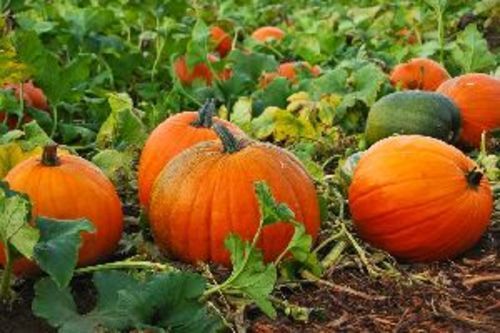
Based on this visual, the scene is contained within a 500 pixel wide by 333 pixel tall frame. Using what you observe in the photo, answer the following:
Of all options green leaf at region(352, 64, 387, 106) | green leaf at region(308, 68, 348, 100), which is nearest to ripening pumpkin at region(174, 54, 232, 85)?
green leaf at region(308, 68, 348, 100)

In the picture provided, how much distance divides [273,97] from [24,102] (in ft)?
3.98

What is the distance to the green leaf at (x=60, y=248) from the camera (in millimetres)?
2512

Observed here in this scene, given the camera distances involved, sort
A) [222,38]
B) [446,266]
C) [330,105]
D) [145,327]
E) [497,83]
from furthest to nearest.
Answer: [222,38] → [330,105] → [497,83] → [446,266] → [145,327]

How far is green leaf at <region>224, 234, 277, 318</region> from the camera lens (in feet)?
8.70

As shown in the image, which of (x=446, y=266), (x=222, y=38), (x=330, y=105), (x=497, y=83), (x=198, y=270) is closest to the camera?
(x=198, y=270)

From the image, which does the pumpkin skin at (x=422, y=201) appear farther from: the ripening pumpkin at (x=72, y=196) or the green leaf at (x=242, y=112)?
the green leaf at (x=242, y=112)

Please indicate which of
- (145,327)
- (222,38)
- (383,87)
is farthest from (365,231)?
(222,38)

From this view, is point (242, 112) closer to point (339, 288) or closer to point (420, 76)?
point (420, 76)

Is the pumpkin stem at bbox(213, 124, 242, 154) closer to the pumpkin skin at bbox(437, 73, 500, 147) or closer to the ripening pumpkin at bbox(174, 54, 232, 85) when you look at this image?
the pumpkin skin at bbox(437, 73, 500, 147)

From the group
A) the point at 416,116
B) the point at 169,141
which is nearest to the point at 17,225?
the point at 169,141

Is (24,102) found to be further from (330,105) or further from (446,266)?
(446,266)

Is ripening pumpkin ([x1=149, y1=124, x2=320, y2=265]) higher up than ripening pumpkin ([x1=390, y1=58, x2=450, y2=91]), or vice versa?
ripening pumpkin ([x1=149, y1=124, x2=320, y2=265])

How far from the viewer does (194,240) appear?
308cm

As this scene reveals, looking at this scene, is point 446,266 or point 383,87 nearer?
point 446,266
